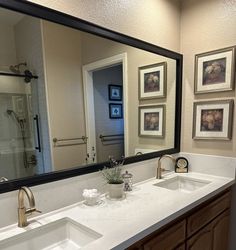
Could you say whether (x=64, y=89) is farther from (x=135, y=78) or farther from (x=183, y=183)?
(x=183, y=183)

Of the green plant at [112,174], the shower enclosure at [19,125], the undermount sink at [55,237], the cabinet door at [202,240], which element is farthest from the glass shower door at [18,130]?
the cabinet door at [202,240]

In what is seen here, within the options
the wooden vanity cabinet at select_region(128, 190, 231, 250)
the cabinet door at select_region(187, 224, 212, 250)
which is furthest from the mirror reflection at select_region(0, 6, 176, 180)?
the cabinet door at select_region(187, 224, 212, 250)

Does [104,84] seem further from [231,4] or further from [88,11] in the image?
[231,4]

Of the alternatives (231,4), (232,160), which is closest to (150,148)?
(232,160)

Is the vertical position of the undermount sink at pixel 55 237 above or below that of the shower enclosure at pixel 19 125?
below

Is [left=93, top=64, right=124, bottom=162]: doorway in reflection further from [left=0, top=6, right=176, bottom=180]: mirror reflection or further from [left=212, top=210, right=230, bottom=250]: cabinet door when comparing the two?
[left=212, top=210, right=230, bottom=250]: cabinet door

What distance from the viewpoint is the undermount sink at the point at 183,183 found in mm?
1680

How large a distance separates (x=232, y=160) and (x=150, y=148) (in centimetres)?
67

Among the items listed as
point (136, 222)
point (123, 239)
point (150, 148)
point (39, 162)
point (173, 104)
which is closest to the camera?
point (123, 239)

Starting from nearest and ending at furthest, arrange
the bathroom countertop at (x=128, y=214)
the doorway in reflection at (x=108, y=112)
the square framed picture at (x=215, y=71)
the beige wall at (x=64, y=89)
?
the bathroom countertop at (x=128, y=214) < the beige wall at (x=64, y=89) < the doorway in reflection at (x=108, y=112) < the square framed picture at (x=215, y=71)

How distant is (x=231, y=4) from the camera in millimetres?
1578

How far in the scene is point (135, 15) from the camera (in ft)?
4.86

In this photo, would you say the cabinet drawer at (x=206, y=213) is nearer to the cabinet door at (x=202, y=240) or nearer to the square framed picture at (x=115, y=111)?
the cabinet door at (x=202, y=240)

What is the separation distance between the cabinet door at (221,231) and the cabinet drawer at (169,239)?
45 centimetres
